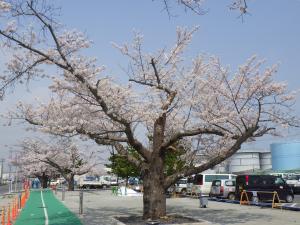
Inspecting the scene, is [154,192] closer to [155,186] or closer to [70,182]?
[155,186]

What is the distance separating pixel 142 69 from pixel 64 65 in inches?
174

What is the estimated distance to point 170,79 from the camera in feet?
59.7

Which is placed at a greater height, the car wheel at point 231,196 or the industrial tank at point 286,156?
the industrial tank at point 286,156

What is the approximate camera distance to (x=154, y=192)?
15.6 metres

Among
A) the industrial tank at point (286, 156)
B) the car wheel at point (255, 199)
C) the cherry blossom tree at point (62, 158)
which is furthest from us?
the industrial tank at point (286, 156)

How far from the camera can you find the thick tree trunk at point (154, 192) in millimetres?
15555

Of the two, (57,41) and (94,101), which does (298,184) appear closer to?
(94,101)

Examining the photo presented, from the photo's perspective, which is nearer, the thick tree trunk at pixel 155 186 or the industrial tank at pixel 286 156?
the thick tree trunk at pixel 155 186

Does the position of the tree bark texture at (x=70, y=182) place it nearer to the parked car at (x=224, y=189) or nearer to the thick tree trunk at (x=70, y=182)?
the thick tree trunk at (x=70, y=182)

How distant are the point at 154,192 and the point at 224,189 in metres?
16.1

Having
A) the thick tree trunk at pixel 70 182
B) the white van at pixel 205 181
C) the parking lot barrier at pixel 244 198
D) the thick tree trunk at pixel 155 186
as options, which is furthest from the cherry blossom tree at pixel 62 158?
the thick tree trunk at pixel 155 186

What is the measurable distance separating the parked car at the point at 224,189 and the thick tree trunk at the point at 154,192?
50.2 feet

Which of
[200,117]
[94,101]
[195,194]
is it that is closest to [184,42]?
[200,117]

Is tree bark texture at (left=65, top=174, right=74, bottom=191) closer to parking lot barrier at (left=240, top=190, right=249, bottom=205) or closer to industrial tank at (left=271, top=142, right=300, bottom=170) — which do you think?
parking lot barrier at (left=240, top=190, right=249, bottom=205)
